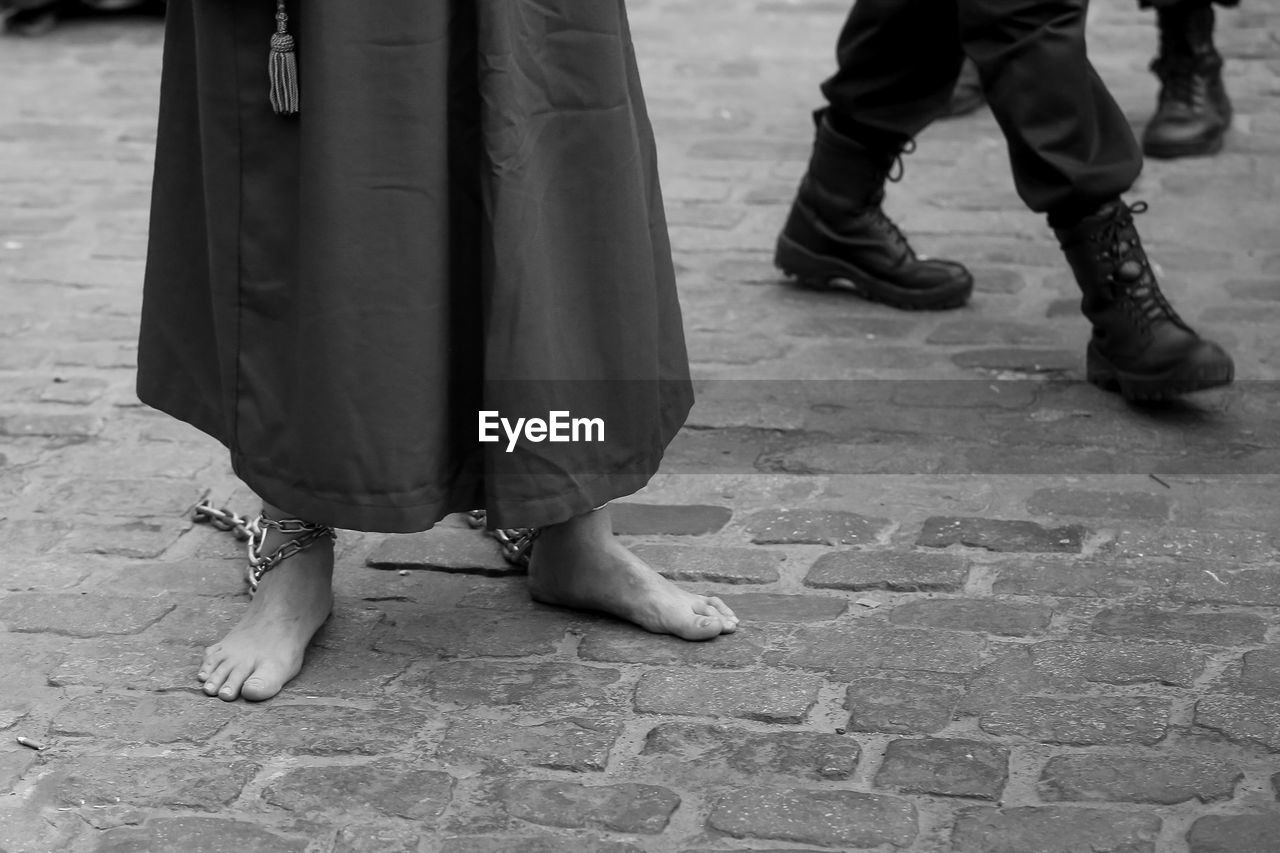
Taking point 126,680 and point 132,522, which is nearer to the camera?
point 126,680

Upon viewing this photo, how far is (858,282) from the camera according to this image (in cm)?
395

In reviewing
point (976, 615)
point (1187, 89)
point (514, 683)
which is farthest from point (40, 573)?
point (1187, 89)

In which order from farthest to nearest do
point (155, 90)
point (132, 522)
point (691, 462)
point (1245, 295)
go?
point (155, 90), point (1245, 295), point (691, 462), point (132, 522)

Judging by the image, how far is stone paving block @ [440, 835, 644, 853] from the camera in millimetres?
1987

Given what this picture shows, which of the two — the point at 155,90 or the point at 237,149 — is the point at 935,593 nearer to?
the point at 237,149

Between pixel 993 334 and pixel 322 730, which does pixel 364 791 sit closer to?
pixel 322 730

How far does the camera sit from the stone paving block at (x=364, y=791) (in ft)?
6.80

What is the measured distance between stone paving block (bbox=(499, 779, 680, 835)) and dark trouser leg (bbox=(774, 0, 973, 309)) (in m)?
2.03

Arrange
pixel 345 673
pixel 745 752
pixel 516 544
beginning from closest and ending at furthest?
pixel 745 752 → pixel 345 673 → pixel 516 544

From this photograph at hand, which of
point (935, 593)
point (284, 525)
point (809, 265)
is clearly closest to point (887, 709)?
point (935, 593)

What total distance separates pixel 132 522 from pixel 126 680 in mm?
586

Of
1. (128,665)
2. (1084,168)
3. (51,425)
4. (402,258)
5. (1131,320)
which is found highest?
(402,258)

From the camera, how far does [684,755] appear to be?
2.19m

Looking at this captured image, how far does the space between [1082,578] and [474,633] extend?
0.94 meters
